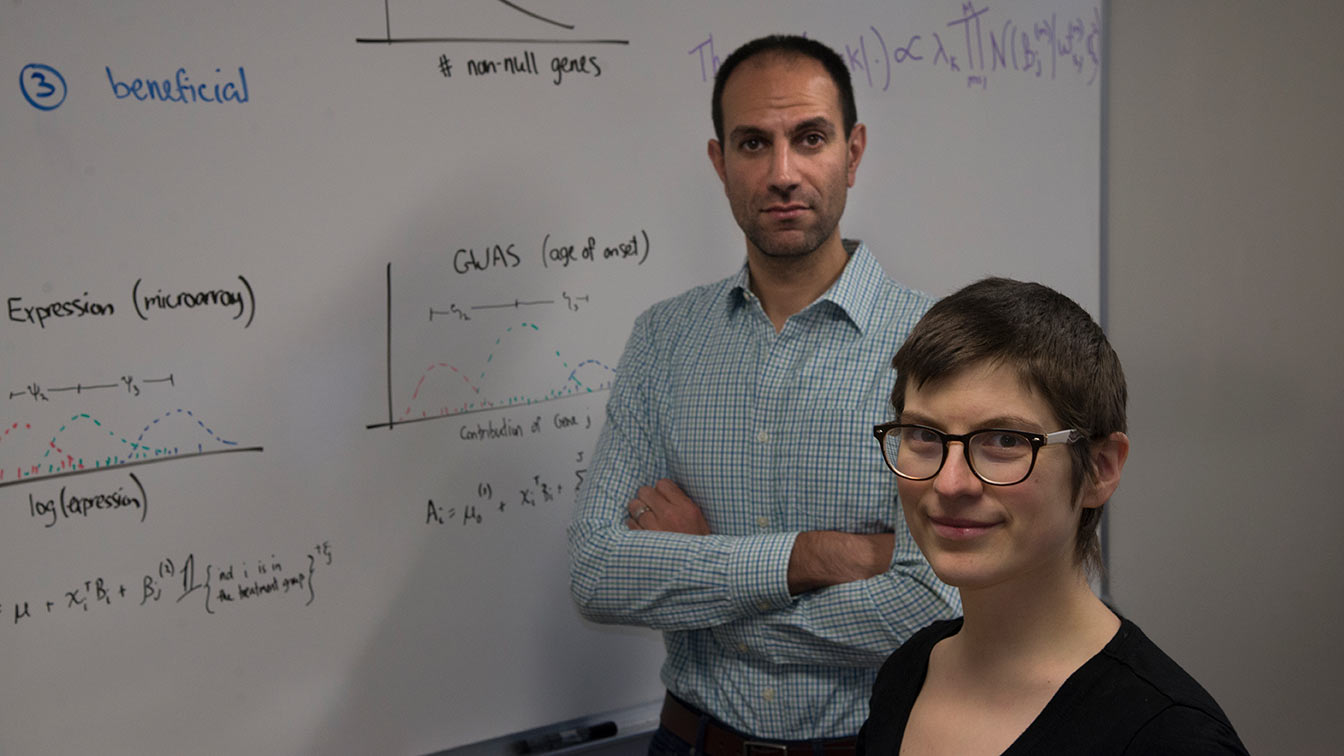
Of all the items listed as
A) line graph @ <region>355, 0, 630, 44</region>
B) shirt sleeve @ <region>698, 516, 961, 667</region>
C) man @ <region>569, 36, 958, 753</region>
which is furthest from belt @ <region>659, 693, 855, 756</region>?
line graph @ <region>355, 0, 630, 44</region>

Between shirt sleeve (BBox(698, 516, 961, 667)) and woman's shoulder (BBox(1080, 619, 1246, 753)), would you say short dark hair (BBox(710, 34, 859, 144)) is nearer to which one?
shirt sleeve (BBox(698, 516, 961, 667))

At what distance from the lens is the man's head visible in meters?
1.77

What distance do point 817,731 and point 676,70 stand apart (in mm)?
1320

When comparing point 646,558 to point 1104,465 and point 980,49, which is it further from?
point 980,49

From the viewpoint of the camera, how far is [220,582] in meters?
1.90

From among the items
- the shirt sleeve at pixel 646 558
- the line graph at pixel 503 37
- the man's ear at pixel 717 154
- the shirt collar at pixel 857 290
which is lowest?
the shirt sleeve at pixel 646 558

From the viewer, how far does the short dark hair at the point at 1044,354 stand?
97cm

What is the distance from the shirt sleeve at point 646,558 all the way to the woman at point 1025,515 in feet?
1.94

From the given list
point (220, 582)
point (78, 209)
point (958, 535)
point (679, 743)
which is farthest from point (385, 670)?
point (958, 535)

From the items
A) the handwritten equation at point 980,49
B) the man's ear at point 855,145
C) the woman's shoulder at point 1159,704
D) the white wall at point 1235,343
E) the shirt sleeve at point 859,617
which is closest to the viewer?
the woman's shoulder at point 1159,704

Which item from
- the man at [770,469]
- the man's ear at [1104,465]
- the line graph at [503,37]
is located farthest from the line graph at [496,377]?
the man's ear at [1104,465]

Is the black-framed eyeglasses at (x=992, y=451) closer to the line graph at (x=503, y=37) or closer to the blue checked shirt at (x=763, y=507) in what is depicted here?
the blue checked shirt at (x=763, y=507)

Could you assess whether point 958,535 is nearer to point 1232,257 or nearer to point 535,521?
point 535,521

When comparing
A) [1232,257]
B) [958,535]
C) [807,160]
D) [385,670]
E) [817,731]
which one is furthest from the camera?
[1232,257]
